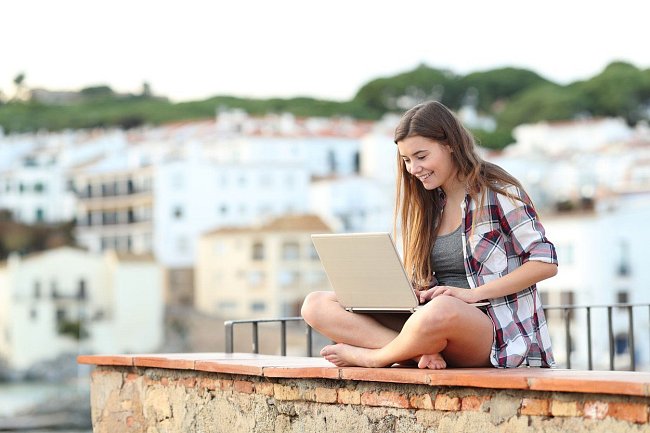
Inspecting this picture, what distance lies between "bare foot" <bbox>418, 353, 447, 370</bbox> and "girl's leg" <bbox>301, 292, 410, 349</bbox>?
11.5 inches

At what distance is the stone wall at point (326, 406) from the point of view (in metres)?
3.96

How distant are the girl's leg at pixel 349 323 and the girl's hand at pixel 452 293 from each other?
0.26 m

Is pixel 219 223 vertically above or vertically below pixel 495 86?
below

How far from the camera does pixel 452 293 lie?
15.2 feet

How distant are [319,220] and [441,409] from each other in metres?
65.1

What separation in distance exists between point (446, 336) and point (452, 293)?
7.3 inches

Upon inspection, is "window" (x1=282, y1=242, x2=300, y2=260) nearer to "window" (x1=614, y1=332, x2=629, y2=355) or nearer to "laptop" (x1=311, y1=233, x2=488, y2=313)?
"window" (x1=614, y1=332, x2=629, y2=355)

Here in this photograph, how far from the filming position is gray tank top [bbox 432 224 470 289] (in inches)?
193

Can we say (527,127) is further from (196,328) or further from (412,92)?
(196,328)

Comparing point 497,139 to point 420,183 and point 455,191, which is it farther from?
point 455,191

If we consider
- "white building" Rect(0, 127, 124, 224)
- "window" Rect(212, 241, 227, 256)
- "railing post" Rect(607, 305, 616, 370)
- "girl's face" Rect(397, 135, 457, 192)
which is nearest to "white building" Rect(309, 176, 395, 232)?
"window" Rect(212, 241, 227, 256)

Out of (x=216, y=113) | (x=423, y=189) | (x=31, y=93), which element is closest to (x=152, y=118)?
(x=216, y=113)

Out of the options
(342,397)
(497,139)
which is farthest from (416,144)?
(497,139)

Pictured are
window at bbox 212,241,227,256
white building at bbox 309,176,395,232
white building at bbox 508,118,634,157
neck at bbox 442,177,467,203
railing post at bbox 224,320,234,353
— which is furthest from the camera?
white building at bbox 508,118,634,157
